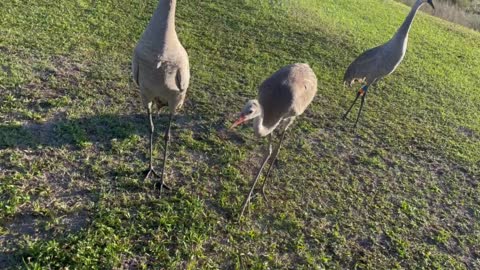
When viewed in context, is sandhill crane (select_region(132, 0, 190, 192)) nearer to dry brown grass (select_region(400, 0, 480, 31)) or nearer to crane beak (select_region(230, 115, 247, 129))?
crane beak (select_region(230, 115, 247, 129))

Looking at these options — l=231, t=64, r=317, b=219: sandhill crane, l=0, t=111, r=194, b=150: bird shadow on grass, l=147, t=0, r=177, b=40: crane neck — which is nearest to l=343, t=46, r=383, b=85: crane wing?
l=231, t=64, r=317, b=219: sandhill crane

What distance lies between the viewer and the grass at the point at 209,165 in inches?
129

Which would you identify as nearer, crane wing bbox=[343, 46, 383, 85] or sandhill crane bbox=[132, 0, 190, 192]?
sandhill crane bbox=[132, 0, 190, 192]

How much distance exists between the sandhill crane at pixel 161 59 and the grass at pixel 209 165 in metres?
0.92

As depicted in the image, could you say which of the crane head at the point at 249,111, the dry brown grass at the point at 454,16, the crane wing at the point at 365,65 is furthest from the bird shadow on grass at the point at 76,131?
the dry brown grass at the point at 454,16

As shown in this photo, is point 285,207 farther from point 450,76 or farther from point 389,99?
point 450,76

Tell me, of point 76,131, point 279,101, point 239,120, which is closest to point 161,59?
point 239,120

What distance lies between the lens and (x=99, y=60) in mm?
5613

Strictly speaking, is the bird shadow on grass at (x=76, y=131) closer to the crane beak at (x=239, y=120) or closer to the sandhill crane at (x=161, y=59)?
the sandhill crane at (x=161, y=59)

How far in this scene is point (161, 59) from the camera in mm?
3279

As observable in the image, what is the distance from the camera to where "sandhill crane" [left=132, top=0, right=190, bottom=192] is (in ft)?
10.7

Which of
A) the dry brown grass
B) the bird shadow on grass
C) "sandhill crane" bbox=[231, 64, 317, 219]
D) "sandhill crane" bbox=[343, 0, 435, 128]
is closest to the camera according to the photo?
"sandhill crane" bbox=[231, 64, 317, 219]

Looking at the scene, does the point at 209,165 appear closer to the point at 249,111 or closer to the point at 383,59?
the point at 249,111

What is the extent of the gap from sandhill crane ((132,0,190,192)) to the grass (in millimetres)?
918
